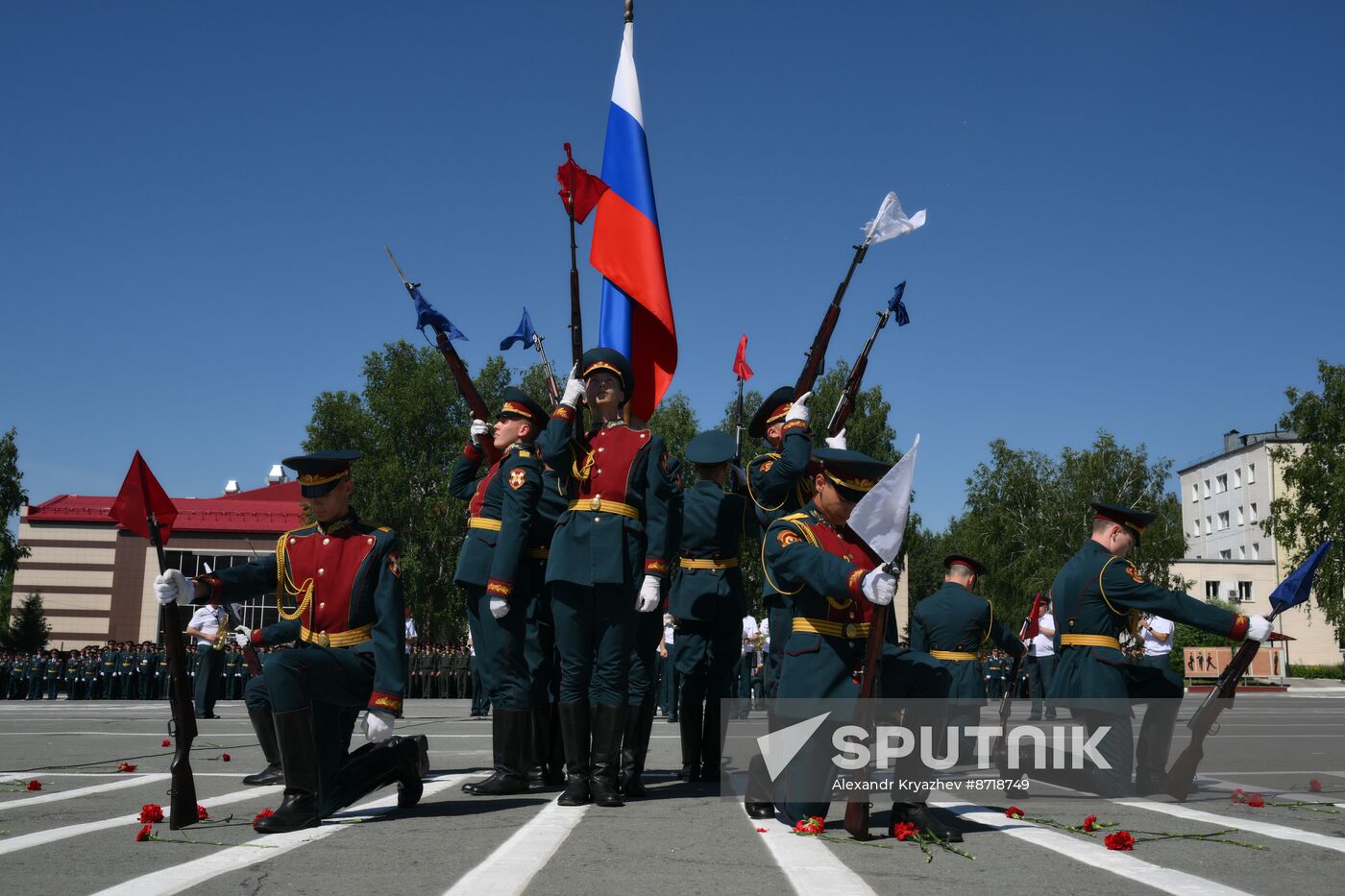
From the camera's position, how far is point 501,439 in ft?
26.4

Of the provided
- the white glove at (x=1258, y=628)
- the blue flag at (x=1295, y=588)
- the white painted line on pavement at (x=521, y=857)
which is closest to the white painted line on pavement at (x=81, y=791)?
the white painted line on pavement at (x=521, y=857)

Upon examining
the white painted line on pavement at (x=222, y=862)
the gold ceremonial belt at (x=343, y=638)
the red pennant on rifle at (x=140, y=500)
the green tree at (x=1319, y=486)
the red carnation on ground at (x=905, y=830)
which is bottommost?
the white painted line on pavement at (x=222, y=862)

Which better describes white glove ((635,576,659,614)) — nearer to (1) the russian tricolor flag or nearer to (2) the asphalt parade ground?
(2) the asphalt parade ground

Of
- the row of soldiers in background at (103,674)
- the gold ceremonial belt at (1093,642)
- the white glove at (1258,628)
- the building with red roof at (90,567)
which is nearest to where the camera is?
the white glove at (1258,628)

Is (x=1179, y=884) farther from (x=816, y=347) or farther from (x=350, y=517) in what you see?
(x=816, y=347)

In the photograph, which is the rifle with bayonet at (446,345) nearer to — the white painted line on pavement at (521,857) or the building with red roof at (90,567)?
the white painted line on pavement at (521,857)

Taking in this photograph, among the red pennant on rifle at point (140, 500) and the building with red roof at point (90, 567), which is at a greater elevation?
the building with red roof at point (90, 567)

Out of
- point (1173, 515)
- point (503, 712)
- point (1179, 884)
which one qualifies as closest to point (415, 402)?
point (1173, 515)

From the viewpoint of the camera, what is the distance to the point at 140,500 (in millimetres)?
5973

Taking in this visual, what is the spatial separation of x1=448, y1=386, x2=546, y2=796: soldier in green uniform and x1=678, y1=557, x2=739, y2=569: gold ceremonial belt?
1.39 meters

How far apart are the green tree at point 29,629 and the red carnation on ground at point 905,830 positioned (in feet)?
248

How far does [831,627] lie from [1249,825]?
2.40 m

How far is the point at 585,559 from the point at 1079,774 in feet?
11.9

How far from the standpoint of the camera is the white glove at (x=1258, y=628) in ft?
22.8
